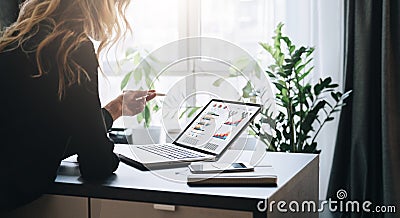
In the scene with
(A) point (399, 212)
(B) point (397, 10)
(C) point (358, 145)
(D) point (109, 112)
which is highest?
(B) point (397, 10)

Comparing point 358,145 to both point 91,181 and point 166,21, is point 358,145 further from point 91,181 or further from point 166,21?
point 91,181

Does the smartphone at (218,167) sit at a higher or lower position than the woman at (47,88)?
lower

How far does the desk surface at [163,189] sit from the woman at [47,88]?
0.08 m

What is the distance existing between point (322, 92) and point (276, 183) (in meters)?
1.90

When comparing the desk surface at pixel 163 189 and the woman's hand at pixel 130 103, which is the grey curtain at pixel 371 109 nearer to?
the desk surface at pixel 163 189

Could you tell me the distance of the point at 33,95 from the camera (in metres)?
1.43

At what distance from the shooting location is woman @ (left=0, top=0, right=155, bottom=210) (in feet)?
4.62

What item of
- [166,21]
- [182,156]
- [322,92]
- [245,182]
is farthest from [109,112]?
[166,21]

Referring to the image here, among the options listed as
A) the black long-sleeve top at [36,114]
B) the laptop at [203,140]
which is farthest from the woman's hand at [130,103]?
the black long-sleeve top at [36,114]

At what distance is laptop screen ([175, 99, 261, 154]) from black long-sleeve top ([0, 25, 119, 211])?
357 millimetres

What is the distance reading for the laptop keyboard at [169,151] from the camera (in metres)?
1.65

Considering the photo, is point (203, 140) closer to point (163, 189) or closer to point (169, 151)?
point (169, 151)

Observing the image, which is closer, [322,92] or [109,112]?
[109,112]

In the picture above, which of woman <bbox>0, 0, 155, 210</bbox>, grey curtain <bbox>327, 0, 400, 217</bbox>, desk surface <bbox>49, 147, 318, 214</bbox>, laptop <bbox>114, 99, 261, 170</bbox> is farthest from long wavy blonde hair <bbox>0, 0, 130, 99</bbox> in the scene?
grey curtain <bbox>327, 0, 400, 217</bbox>
